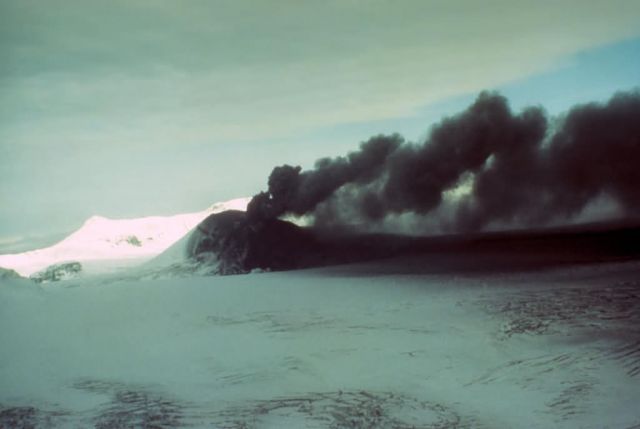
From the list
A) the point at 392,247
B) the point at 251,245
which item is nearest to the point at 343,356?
the point at 392,247

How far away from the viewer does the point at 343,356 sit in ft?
24.5

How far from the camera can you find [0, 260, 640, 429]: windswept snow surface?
5.74 metres

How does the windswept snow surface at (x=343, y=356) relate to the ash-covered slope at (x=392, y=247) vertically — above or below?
below

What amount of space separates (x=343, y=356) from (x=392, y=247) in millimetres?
9868

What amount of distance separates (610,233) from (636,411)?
30.2 ft

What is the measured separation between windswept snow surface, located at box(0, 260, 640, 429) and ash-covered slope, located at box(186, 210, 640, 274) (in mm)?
1713

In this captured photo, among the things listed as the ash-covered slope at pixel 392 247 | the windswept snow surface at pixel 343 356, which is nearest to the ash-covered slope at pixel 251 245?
the ash-covered slope at pixel 392 247

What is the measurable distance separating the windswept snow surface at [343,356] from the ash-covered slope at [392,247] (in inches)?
67.5

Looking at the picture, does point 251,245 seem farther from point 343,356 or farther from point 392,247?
point 343,356

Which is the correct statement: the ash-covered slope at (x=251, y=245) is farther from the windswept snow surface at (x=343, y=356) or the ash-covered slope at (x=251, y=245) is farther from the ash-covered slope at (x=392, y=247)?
the windswept snow surface at (x=343, y=356)

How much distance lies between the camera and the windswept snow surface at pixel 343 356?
18.8 feet

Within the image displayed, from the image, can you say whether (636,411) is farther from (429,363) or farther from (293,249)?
(293,249)

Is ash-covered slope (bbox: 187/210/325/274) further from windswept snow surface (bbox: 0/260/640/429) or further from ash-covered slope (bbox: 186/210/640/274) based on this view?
windswept snow surface (bbox: 0/260/640/429)

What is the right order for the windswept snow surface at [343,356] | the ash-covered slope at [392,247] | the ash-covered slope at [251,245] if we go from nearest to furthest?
the windswept snow surface at [343,356]
the ash-covered slope at [392,247]
the ash-covered slope at [251,245]
